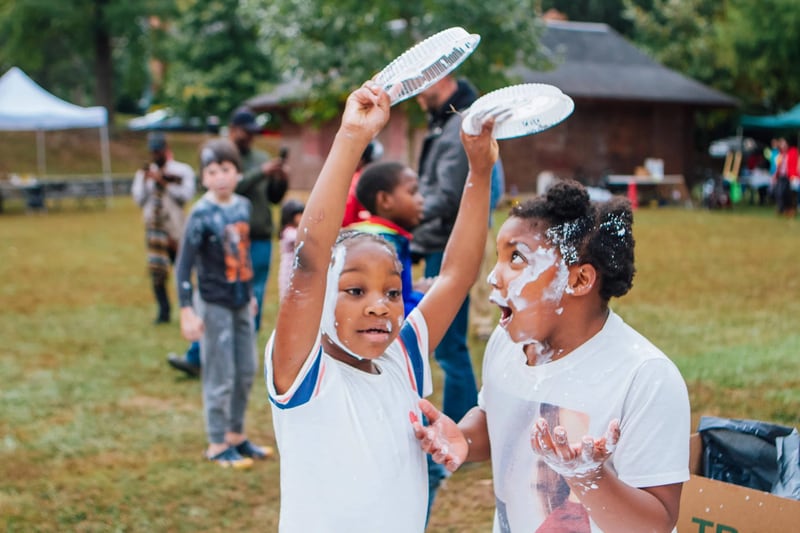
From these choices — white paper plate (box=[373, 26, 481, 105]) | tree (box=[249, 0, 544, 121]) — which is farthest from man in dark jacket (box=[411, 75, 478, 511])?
tree (box=[249, 0, 544, 121])

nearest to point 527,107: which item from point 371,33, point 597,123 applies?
point 371,33

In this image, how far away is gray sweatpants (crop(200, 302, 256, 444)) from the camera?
4469 millimetres

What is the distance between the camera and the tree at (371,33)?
11383 millimetres

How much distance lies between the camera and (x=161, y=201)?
796cm

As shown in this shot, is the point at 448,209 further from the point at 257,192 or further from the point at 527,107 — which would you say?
the point at 527,107

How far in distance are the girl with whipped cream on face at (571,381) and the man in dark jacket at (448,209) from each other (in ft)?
7.42

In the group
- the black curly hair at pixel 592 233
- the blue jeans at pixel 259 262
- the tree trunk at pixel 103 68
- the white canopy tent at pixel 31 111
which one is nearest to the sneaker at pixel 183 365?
the blue jeans at pixel 259 262

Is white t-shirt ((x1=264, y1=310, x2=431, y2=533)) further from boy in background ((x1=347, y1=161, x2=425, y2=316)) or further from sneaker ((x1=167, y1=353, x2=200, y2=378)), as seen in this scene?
sneaker ((x1=167, y1=353, x2=200, y2=378))

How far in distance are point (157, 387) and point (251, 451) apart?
1730 millimetres

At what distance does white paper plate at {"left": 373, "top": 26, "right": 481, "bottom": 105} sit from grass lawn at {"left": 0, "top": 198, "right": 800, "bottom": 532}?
1.72m

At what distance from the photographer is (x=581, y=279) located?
186 centimetres

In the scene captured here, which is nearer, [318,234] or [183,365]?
[318,234]

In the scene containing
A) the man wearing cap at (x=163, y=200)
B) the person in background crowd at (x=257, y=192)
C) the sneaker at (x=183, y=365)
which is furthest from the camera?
the man wearing cap at (x=163, y=200)

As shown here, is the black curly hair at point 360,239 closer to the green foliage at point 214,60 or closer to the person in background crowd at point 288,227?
the person in background crowd at point 288,227
